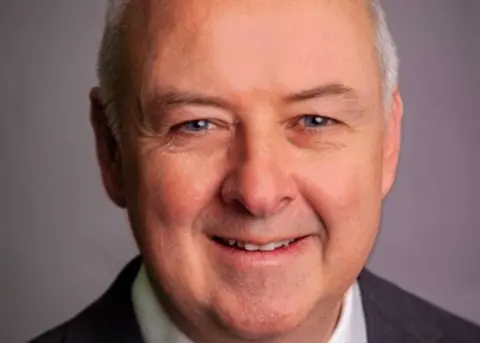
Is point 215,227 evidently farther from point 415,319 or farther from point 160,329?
point 415,319

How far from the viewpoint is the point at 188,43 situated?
4.27 ft

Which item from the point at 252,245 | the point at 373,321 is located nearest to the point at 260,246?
the point at 252,245

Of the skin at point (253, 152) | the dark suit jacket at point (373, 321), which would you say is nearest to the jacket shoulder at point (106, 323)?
the dark suit jacket at point (373, 321)

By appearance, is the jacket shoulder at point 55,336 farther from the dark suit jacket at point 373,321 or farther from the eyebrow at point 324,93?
the eyebrow at point 324,93

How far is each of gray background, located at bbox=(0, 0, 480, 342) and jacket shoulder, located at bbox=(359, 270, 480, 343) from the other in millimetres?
474

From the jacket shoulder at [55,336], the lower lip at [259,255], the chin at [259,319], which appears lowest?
the jacket shoulder at [55,336]

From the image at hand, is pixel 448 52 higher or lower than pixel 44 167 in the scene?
higher

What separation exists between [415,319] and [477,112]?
583 millimetres

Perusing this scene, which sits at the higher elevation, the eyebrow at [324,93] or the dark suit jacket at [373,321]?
the eyebrow at [324,93]

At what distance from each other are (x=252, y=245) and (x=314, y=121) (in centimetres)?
17

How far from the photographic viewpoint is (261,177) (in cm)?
129

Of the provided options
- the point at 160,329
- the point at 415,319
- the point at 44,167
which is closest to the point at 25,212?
the point at 44,167

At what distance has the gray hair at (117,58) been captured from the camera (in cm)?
138

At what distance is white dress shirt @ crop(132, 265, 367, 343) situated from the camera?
4.92 ft
